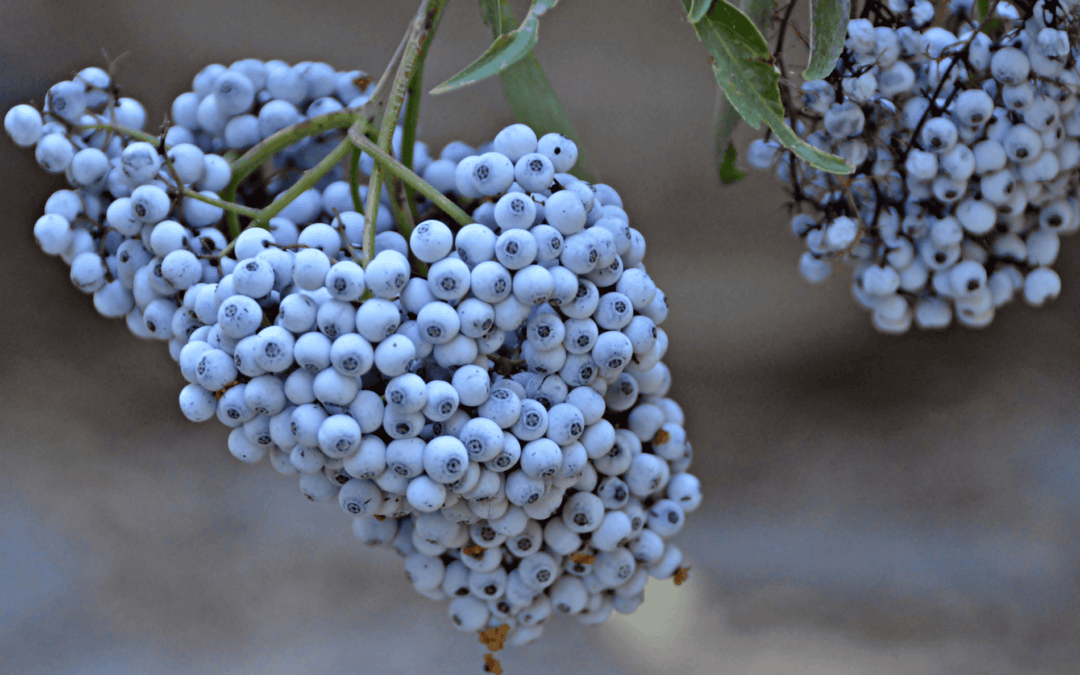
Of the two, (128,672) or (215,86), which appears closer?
(215,86)

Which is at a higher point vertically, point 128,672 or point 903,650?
point 903,650

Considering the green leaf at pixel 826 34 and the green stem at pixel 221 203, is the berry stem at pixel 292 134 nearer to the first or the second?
the green stem at pixel 221 203

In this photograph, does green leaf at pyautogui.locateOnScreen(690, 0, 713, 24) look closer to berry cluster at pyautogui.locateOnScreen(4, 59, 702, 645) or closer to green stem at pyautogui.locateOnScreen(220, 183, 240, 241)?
berry cluster at pyautogui.locateOnScreen(4, 59, 702, 645)

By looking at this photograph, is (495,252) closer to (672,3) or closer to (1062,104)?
(1062,104)

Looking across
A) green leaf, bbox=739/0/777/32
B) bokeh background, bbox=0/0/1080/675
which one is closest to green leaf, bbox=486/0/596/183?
green leaf, bbox=739/0/777/32

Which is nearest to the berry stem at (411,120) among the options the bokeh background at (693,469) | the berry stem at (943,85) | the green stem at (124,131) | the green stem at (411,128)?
the green stem at (411,128)

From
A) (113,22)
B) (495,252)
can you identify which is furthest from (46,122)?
(113,22)

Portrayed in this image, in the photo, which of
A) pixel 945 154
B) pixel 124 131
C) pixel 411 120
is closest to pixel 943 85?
pixel 945 154

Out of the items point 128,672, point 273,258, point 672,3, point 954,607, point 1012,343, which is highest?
point 672,3
